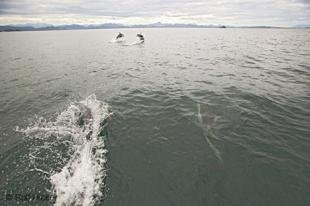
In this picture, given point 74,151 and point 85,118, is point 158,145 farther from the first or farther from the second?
point 85,118

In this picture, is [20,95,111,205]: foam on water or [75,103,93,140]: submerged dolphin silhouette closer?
[20,95,111,205]: foam on water

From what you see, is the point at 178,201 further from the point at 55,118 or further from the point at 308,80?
the point at 308,80

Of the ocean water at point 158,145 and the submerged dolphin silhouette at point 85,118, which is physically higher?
the submerged dolphin silhouette at point 85,118

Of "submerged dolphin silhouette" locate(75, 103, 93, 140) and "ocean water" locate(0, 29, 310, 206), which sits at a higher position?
"submerged dolphin silhouette" locate(75, 103, 93, 140)

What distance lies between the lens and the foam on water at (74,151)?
8.23 meters

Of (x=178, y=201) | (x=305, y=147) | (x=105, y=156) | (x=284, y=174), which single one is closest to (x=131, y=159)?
(x=105, y=156)

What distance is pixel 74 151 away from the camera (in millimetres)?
10617

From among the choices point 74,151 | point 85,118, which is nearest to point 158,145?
point 74,151

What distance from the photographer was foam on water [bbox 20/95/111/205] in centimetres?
823

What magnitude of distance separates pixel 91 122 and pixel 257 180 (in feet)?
30.9

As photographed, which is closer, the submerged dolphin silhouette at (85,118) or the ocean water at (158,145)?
the ocean water at (158,145)

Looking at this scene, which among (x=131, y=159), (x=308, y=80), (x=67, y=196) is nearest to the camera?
(x=67, y=196)

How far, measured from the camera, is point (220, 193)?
8.26 metres

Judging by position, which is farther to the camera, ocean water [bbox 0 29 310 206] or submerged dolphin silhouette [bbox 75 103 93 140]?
submerged dolphin silhouette [bbox 75 103 93 140]
